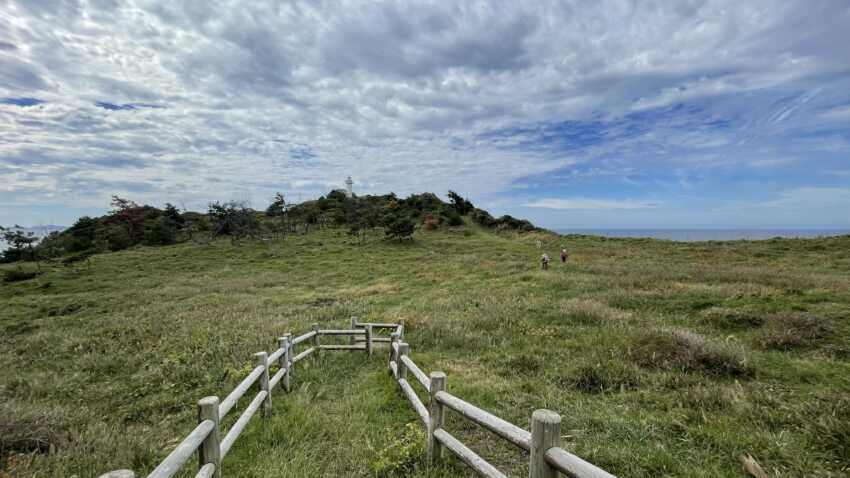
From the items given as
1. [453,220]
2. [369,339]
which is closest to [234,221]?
[453,220]

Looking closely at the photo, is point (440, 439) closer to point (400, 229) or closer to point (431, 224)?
point (400, 229)

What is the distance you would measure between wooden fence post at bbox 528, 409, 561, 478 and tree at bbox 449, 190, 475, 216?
73.1 metres

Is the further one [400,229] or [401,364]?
[400,229]

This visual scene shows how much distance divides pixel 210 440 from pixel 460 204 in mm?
74568

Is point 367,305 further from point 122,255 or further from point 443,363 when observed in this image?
point 122,255

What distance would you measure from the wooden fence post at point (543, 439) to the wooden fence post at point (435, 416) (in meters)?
2.00

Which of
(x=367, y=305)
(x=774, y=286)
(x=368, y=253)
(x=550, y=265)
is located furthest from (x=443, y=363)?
(x=368, y=253)

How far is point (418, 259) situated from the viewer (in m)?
38.3

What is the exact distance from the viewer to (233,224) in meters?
59.2

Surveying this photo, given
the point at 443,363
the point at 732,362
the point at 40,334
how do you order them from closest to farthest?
A: the point at 732,362 → the point at 443,363 → the point at 40,334

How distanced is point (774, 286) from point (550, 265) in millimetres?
13010

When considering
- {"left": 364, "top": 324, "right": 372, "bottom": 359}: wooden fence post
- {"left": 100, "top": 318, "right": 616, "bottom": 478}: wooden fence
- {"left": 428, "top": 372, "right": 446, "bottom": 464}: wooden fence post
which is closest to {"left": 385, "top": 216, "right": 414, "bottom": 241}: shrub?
{"left": 364, "top": 324, "right": 372, "bottom": 359}: wooden fence post

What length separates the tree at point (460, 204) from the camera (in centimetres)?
7638

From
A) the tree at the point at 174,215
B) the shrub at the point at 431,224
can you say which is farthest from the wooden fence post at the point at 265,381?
the tree at the point at 174,215
